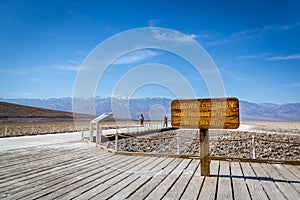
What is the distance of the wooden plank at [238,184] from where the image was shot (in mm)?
3996

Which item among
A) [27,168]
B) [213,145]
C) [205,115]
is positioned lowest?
[213,145]

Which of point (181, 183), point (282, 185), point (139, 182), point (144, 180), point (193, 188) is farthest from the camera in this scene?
point (144, 180)

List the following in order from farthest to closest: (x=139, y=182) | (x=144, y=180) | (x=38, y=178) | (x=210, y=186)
A: 1. (x=38, y=178)
2. (x=144, y=180)
3. (x=139, y=182)
4. (x=210, y=186)

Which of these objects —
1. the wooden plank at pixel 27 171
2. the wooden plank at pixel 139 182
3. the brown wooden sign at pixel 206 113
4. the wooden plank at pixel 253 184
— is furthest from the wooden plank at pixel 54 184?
the wooden plank at pixel 253 184

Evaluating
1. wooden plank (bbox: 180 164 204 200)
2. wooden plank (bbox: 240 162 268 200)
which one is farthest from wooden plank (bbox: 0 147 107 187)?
wooden plank (bbox: 240 162 268 200)

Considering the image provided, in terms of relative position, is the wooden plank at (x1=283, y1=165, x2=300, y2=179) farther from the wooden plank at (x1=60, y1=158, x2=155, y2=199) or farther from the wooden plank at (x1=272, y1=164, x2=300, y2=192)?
the wooden plank at (x1=60, y1=158, x2=155, y2=199)

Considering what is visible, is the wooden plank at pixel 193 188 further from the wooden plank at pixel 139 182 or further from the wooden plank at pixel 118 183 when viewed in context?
the wooden plank at pixel 118 183

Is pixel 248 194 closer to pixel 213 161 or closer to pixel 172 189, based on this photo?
pixel 172 189

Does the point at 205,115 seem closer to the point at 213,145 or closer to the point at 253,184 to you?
the point at 253,184

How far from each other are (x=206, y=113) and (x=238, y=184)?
63.6 inches

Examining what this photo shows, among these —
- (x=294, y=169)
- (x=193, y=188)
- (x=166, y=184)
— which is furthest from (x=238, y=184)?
(x=294, y=169)

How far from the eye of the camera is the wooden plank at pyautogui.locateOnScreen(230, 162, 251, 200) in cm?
400

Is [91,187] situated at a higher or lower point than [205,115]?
lower

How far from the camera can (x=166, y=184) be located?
4660mm
